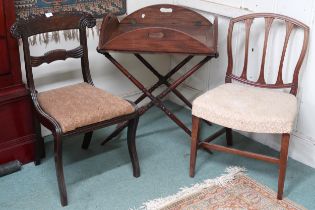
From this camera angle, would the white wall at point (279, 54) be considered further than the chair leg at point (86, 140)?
No

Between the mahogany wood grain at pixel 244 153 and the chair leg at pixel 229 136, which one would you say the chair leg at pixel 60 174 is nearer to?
the mahogany wood grain at pixel 244 153

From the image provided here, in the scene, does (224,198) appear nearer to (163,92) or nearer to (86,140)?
(163,92)

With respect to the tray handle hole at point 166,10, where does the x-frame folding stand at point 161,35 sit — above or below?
below

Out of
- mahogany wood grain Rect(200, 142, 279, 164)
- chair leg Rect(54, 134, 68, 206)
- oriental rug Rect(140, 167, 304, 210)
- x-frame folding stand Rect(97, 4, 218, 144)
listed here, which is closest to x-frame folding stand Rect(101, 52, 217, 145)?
x-frame folding stand Rect(97, 4, 218, 144)

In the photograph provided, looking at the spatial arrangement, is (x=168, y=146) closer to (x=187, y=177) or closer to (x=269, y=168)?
(x=187, y=177)

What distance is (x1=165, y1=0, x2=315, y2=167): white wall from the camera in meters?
2.46

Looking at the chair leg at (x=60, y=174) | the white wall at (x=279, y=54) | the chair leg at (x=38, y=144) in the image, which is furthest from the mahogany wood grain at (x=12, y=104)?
the white wall at (x=279, y=54)

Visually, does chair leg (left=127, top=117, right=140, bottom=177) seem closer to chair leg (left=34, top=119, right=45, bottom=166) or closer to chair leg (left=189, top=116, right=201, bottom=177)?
chair leg (left=189, top=116, right=201, bottom=177)

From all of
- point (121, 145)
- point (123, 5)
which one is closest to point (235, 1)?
point (123, 5)

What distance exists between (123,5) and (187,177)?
1.34m

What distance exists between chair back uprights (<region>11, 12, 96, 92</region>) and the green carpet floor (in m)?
0.51

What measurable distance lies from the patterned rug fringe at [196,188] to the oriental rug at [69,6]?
135 cm

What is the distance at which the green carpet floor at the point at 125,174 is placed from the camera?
7.56ft

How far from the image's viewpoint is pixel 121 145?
113 inches
